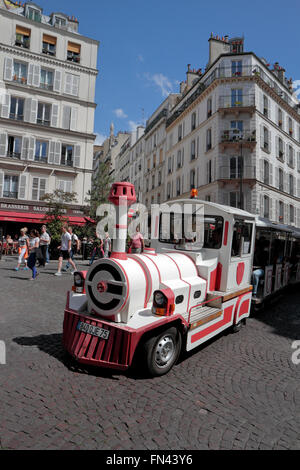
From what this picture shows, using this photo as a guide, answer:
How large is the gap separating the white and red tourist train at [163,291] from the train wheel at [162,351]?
11 millimetres

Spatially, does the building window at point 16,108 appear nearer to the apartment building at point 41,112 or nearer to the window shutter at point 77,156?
the apartment building at point 41,112

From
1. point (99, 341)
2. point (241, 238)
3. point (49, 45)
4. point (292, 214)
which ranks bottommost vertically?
point (99, 341)

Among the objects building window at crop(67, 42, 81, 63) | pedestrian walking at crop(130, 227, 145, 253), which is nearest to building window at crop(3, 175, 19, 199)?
building window at crop(67, 42, 81, 63)

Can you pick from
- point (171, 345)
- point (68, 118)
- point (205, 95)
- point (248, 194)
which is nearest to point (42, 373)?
point (171, 345)

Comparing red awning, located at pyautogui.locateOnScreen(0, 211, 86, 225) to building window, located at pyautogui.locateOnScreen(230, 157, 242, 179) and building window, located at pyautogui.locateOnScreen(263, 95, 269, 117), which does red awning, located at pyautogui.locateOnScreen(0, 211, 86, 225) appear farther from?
building window, located at pyautogui.locateOnScreen(263, 95, 269, 117)

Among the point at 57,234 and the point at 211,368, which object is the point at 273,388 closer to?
the point at 211,368

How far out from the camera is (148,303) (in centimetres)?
391

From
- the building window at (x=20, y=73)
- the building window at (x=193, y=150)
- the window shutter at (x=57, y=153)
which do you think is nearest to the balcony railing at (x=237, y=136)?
the building window at (x=193, y=150)

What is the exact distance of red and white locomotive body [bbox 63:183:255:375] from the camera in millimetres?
3432

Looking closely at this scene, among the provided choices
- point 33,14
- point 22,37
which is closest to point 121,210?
point 22,37

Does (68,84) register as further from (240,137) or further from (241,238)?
(241,238)

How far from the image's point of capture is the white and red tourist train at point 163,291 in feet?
11.4

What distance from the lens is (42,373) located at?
342cm

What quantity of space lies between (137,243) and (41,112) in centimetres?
2031
